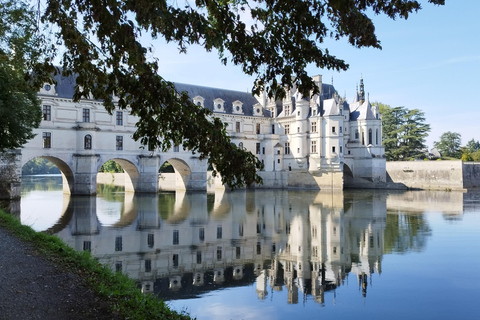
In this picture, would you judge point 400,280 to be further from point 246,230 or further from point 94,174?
point 94,174

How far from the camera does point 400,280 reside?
9125 mm

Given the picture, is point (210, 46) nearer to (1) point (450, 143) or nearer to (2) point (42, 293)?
(2) point (42, 293)

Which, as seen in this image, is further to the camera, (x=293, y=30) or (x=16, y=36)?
(x=16, y=36)

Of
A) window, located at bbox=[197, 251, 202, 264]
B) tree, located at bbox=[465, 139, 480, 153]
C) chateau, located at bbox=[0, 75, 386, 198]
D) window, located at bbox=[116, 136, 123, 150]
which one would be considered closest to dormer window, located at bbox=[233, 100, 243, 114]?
chateau, located at bbox=[0, 75, 386, 198]

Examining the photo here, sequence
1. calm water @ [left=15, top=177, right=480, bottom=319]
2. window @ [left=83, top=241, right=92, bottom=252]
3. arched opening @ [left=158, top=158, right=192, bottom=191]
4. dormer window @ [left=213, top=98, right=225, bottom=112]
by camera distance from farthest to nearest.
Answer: dormer window @ [left=213, top=98, right=225, bottom=112] → arched opening @ [left=158, top=158, right=192, bottom=191] → window @ [left=83, top=241, right=92, bottom=252] → calm water @ [left=15, top=177, right=480, bottom=319]

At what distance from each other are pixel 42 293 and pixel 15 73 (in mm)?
12359

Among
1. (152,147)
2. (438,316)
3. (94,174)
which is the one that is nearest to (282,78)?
(152,147)

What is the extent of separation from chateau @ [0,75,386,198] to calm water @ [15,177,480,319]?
36.2 ft

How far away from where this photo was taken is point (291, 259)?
11055mm

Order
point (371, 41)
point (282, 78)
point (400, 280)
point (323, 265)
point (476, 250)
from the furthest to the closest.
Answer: point (476, 250)
point (323, 265)
point (400, 280)
point (282, 78)
point (371, 41)

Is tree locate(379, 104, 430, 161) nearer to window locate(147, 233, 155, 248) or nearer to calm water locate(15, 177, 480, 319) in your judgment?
calm water locate(15, 177, 480, 319)

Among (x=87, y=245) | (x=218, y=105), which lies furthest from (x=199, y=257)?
(x=218, y=105)

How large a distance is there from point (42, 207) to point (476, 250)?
19745 millimetres

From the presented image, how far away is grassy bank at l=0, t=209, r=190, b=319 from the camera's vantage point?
18.0 ft
